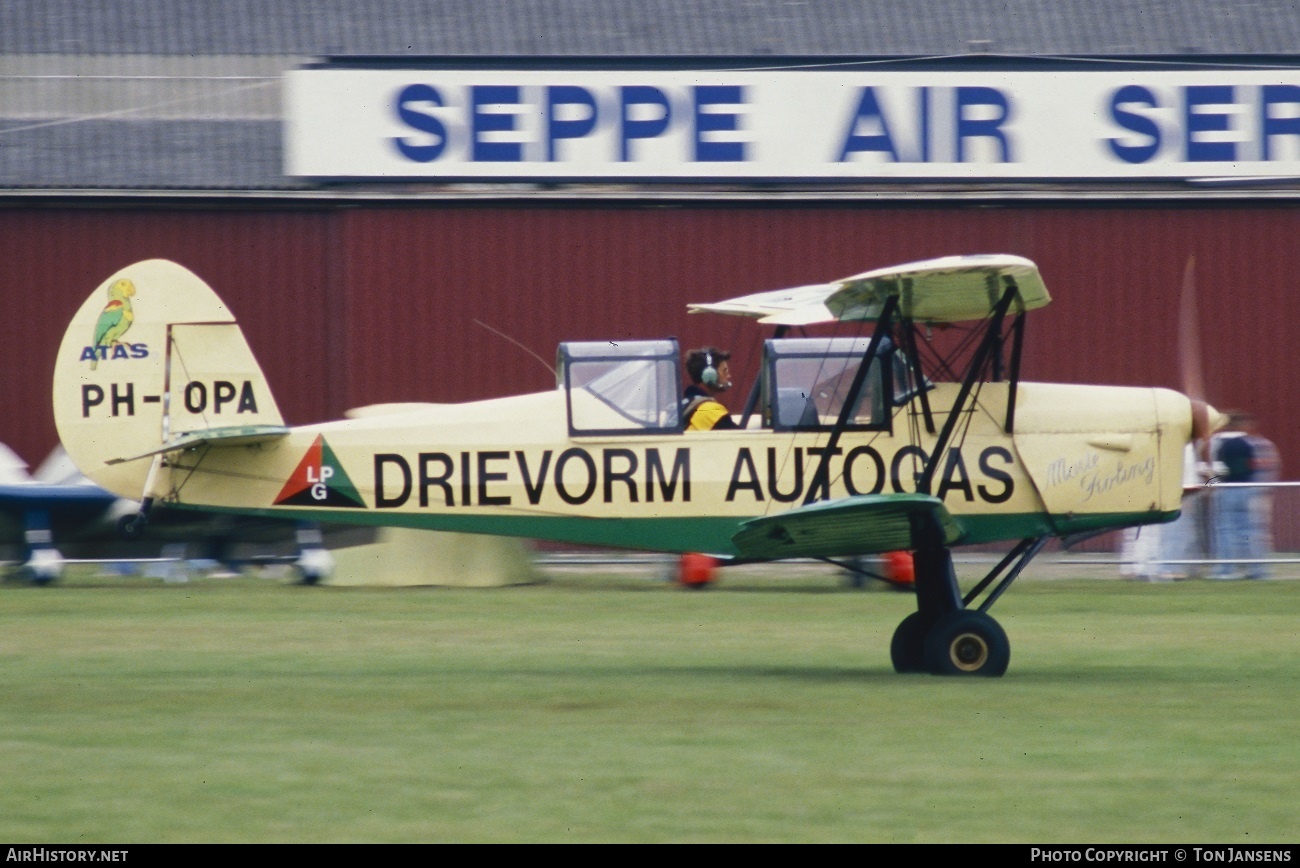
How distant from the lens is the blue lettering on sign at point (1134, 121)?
21453mm

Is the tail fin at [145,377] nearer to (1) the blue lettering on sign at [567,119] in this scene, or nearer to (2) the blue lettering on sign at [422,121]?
(2) the blue lettering on sign at [422,121]

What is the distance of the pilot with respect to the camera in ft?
36.4

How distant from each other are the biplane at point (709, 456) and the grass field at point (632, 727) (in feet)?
3.08

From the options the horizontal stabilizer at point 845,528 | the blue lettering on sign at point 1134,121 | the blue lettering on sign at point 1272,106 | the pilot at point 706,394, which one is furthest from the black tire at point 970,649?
the blue lettering on sign at point 1272,106

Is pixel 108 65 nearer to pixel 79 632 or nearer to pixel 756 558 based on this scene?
pixel 79 632

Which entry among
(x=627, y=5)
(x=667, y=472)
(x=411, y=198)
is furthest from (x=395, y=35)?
(x=667, y=472)

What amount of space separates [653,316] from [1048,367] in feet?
16.9

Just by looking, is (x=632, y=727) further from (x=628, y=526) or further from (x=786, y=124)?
(x=786, y=124)

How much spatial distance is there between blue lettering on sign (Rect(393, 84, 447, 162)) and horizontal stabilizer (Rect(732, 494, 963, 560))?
1150 centimetres

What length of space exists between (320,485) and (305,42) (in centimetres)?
1964

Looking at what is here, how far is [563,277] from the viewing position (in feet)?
72.2

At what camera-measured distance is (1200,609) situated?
15117 mm

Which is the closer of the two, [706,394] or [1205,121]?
[706,394]

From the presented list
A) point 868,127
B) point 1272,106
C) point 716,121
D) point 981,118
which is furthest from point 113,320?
point 1272,106
